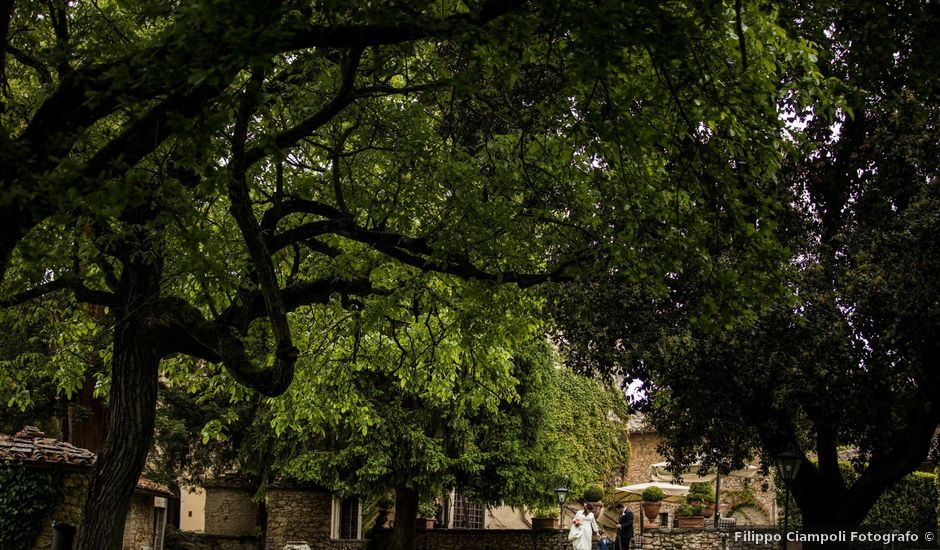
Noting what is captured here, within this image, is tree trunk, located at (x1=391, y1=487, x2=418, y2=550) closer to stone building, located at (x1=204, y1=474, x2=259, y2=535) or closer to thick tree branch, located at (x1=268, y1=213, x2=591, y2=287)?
stone building, located at (x1=204, y1=474, x2=259, y2=535)

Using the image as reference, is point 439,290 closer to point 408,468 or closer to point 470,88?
point 470,88

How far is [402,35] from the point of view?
664 cm

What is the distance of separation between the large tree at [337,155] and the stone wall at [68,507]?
4845 millimetres

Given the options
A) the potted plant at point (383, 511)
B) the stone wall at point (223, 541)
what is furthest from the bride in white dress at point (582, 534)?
the stone wall at point (223, 541)

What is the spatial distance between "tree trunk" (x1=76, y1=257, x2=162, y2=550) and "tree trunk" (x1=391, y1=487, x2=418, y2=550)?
14357mm

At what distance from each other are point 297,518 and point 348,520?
10.3ft

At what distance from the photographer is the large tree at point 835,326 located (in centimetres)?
1273

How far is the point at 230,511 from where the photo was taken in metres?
30.2

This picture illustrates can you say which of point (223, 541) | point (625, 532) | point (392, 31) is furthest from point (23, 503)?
point (223, 541)

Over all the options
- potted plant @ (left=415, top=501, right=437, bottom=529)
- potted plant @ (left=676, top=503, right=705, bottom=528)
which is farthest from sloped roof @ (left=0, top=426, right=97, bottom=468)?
potted plant @ (left=676, top=503, right=705, bottom=528)

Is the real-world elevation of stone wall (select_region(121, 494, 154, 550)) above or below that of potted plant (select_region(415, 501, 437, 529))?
above

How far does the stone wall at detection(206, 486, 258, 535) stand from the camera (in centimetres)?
3005

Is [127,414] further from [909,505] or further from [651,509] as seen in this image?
[651,509]

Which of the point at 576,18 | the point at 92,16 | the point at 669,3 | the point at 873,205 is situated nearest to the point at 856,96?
the point at 669,3
